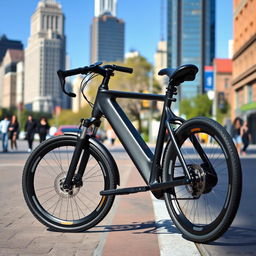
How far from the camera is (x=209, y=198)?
3523 mm

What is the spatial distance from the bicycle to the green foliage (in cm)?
8668

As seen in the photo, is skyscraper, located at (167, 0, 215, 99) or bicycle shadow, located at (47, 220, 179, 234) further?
skyscraper, located at (167, 0, 215, 99)

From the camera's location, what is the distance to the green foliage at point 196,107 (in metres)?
91.1

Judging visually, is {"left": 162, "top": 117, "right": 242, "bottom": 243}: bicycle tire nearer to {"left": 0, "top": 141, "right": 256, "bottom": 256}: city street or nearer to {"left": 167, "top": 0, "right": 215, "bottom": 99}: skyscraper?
{"left": 0, "top": 141, "right": 256, "bottom": 256}: city street

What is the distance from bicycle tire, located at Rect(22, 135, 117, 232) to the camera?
3812 mm

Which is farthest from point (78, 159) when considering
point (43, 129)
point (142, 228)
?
point (43, 129)

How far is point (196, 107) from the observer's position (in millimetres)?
92125

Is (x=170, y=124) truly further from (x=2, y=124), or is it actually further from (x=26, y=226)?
(x=2, y=124)

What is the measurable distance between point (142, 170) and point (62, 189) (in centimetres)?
73

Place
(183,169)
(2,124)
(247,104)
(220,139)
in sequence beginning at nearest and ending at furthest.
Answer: (220,139)
(183,169)
(2,124)
(247,104)

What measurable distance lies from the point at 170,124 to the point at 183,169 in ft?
1.28

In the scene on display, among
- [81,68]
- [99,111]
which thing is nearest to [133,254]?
[99,111]

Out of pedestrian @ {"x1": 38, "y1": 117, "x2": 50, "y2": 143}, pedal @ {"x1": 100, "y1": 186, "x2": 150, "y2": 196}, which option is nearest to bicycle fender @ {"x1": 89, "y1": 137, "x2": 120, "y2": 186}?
pedal @ {"x1": 100, "y1": 186, "x2": 150, "y2": 196}

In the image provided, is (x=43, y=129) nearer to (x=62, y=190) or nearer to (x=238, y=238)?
(x=62, y=190)
